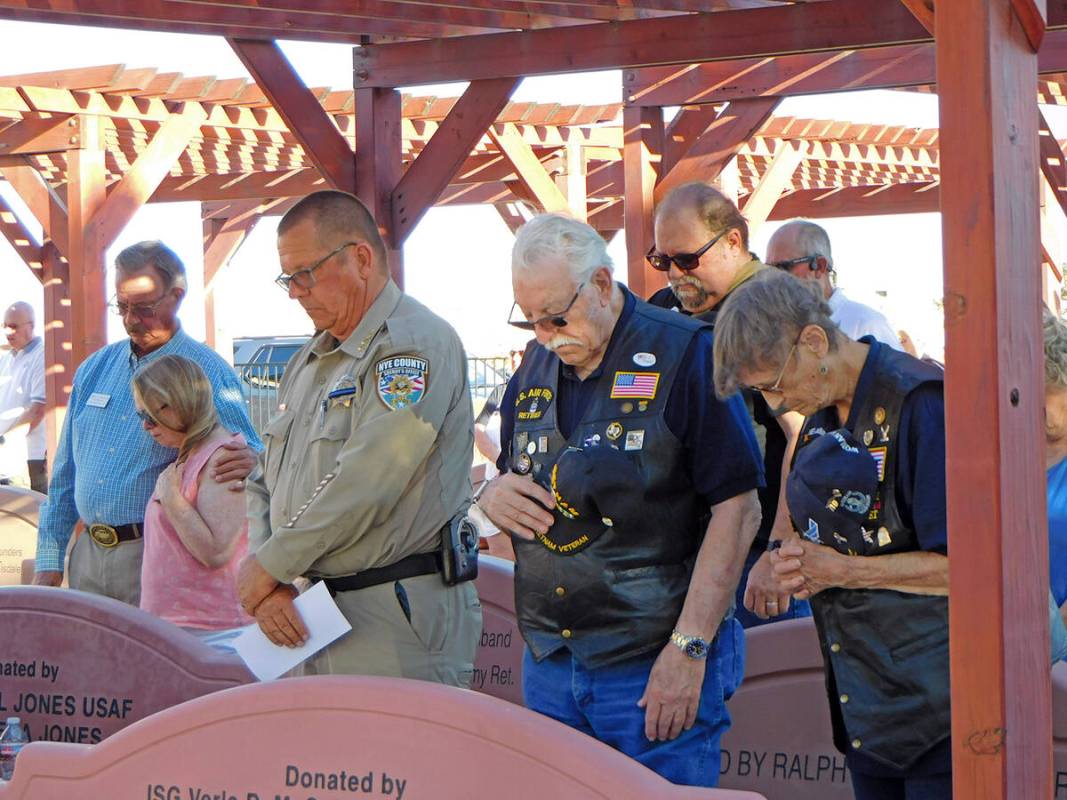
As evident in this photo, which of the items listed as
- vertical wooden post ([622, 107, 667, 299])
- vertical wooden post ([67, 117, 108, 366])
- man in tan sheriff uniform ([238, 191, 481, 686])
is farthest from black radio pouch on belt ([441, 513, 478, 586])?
vertical wooden post ([67, 117, 108, 366])

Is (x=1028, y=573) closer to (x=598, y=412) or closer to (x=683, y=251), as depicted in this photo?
(x=598, y=412)

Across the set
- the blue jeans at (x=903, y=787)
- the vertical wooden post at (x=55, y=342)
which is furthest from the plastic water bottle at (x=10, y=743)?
the vertical wooden post at (x=55, y=342)

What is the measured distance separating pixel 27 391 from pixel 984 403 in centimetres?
988

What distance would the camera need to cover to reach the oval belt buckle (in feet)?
14.7

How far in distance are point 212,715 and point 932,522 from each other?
1427mm

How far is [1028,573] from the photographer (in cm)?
220

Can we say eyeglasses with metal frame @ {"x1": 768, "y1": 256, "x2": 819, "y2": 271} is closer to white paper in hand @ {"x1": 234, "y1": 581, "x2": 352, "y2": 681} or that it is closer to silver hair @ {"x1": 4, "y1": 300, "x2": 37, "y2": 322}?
white paper in hand @ {"x1": 234, "y1": 581, "x2": 352, "y2": 681}

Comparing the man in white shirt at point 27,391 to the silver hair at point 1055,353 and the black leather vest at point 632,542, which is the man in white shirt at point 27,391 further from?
the silver hair at point 1055,353

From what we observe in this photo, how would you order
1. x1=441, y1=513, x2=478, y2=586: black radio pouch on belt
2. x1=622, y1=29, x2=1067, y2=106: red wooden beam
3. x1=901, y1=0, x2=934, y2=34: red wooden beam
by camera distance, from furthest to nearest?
1. x1=622, y1=29, x2=1067, y2=106: red wooden beam
2. x1=441, y1=513, x2=478, y2=586: black radio pouch on belt
3. x1=901, y1=0, x2=934, y2=34: red wooden beam

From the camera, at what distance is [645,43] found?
21.6 feet

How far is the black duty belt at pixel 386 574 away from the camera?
3055 mm

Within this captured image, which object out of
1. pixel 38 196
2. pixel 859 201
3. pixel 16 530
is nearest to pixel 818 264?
pixel 16 530

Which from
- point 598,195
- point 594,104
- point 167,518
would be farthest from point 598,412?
point 598,195

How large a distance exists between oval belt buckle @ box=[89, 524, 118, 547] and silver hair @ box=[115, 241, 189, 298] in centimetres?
76
